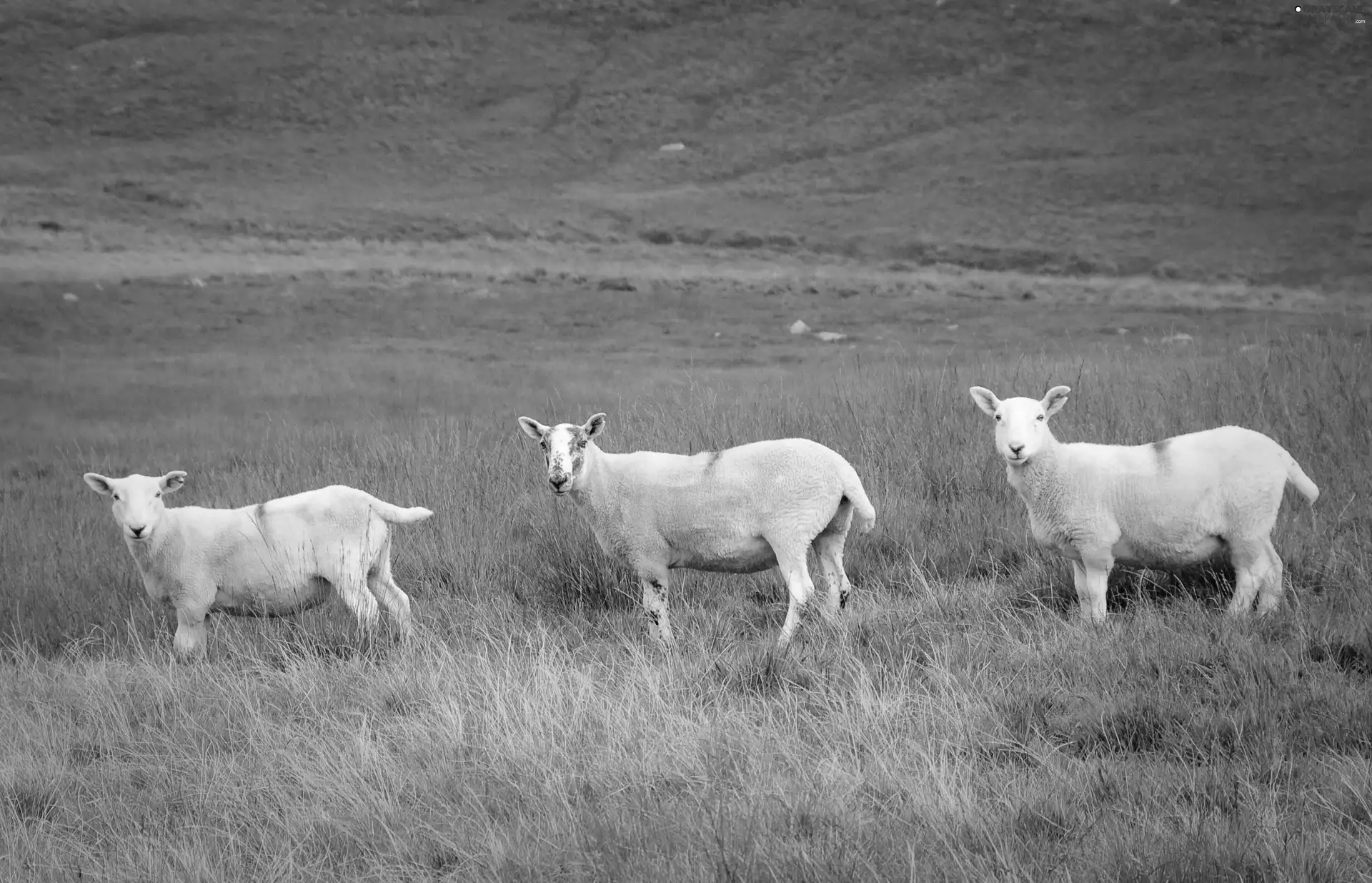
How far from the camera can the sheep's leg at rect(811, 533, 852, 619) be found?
6.48 m

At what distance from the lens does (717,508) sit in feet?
21.1

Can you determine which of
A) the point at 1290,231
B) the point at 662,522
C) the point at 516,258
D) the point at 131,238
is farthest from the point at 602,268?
the point at 662,522

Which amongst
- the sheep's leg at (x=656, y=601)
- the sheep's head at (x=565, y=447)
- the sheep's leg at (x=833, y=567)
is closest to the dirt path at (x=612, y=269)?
the sheep's head at (x=565, y=447)

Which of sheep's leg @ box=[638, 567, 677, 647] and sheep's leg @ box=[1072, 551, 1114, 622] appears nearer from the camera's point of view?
sheep's leg @ box=[1072, 551, 1114, 622]

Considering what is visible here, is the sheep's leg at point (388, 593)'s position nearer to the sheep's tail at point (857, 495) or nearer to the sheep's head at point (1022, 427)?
the sheep's tail at point (857, 495)

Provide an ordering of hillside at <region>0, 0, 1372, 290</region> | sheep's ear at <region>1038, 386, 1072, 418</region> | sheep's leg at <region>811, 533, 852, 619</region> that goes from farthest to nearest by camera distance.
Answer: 1. hillside at <region>0, 0, 1372, 290</region>
2. sheep's leg at <region>811, 533, 852, 619</region>
3. sheep's ear at <region>1038, 386, 1072, 418</region>

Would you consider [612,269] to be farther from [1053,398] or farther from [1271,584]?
[1271,584]

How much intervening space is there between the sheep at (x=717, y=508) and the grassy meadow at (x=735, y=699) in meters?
0.32

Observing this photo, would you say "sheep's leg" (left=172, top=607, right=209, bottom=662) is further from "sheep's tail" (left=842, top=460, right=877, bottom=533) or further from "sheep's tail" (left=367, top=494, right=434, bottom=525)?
"sheep's tail" (left=842, top=460, right=877, bottom=533)

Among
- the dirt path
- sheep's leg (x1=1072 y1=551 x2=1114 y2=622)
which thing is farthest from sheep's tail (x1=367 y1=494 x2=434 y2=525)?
the dirt path

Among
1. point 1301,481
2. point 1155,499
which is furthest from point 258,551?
point 1301,481

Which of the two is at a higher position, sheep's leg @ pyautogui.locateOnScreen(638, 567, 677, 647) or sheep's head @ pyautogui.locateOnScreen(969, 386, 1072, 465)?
sheep's head @ pyautogui.locateOnScreen(969, 386, 1072, 465)

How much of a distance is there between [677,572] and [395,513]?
186 cm

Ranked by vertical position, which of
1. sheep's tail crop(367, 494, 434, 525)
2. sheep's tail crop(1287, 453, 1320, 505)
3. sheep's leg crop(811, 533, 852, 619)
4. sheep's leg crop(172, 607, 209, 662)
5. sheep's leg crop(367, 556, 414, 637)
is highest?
sheep's tail crop(1287, 453, 1320, 505)
